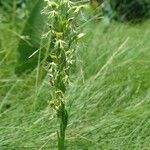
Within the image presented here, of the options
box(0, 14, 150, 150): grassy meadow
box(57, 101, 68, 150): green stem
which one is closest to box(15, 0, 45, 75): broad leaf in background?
box(0, 14, 150, 150): grassy meadow

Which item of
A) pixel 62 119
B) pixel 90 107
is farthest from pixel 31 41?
pixel 62 119

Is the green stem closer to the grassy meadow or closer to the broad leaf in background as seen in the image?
the grassy meadow

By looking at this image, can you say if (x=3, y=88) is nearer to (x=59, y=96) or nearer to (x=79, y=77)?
(x=79, y=77)

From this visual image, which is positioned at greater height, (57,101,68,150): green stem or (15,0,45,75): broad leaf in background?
(15,0,45,75): broad leaf in background

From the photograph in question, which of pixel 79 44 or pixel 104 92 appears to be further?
pixel 104 92

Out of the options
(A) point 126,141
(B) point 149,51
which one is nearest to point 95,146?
(A) point 126,141

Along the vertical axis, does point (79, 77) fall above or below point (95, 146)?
above
